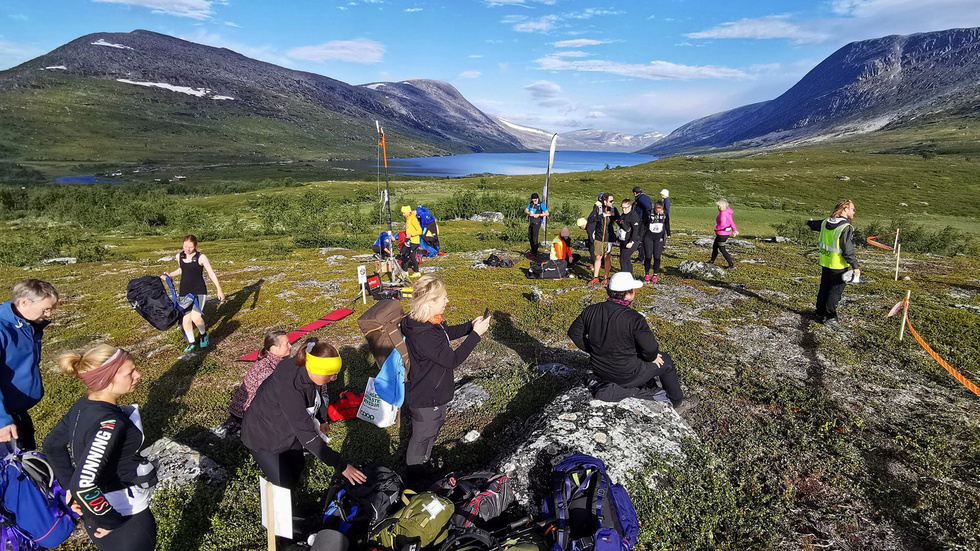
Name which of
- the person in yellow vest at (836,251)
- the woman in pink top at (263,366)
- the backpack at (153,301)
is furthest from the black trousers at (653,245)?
the backpack at (153,301)

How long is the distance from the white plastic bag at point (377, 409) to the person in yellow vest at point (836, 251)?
34.4 feet

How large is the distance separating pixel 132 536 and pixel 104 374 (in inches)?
60.3

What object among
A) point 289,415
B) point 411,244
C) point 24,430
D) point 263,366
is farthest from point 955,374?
point 411,244

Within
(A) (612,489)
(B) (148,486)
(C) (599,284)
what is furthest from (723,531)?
(C) (599,284)

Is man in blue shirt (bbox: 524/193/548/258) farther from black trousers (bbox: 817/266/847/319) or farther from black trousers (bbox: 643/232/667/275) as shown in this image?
black trousers (bbox: 817/266/847/319)

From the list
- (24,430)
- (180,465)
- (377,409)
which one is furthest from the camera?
(377,409)

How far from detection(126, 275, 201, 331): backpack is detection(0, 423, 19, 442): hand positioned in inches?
205

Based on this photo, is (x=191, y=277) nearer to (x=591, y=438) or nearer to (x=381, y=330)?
(x=381, y=330)

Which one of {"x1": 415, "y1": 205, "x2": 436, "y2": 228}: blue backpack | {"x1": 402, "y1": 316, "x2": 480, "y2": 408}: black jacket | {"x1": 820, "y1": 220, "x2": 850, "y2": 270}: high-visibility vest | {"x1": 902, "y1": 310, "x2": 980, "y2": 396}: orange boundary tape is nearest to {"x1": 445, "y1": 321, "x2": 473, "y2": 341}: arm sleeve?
{"x1": 402, "y1": 316, "x2": 480, "y2": 408}: black jacket

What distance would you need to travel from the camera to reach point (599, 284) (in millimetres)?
16203

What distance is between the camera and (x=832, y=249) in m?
9.98

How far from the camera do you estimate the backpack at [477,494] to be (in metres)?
4.76

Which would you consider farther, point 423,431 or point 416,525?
point 423,431

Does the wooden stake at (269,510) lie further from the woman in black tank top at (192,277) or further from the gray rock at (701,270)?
the gray rock at (701,270)
